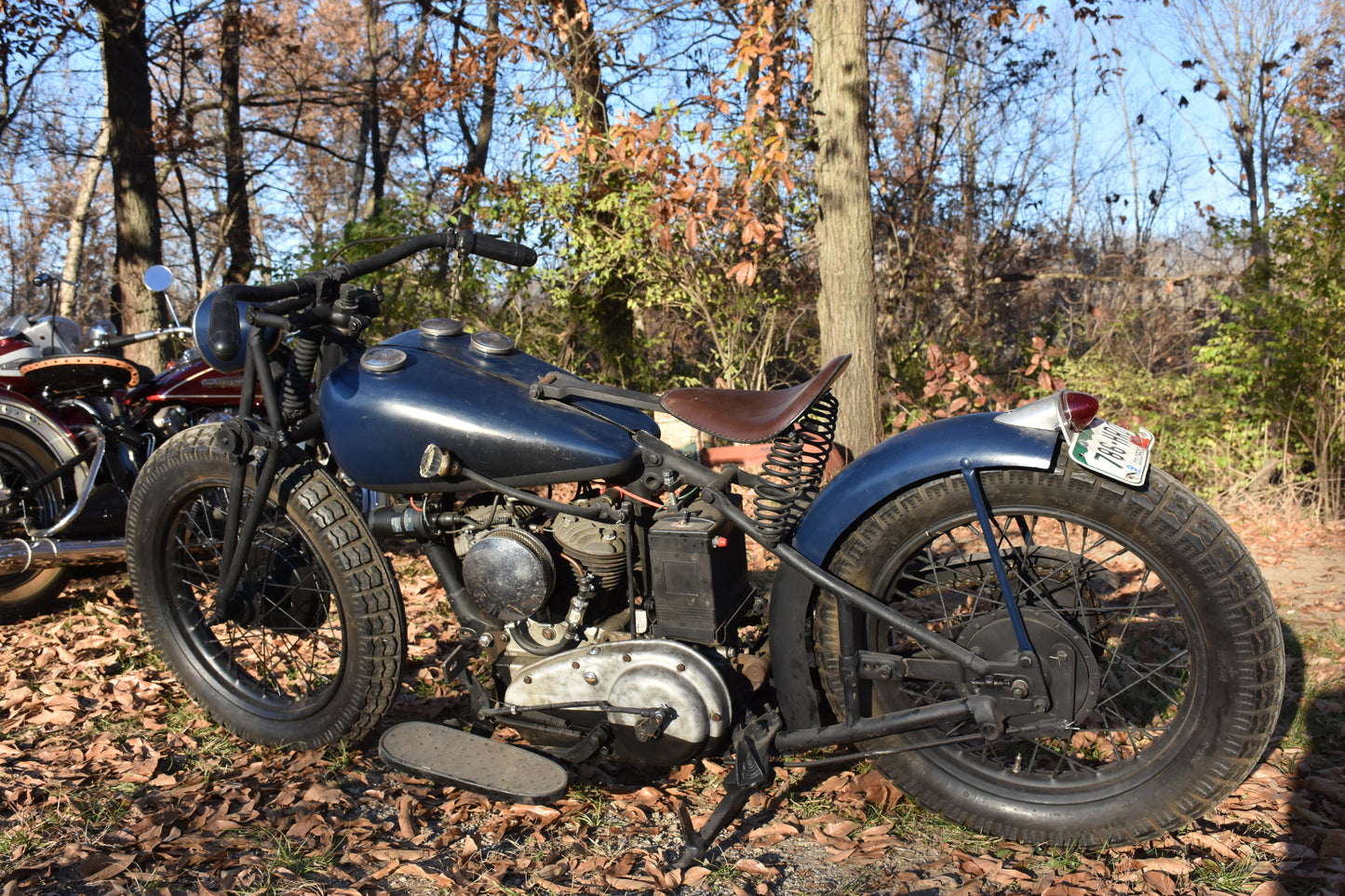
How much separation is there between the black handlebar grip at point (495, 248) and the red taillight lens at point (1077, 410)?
1.62 metres

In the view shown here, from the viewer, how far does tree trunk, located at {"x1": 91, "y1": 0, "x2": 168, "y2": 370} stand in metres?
8.10

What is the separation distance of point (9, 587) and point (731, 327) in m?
5.16

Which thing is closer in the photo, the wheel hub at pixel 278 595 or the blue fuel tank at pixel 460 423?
the blue fuel tank at pixel 460 423

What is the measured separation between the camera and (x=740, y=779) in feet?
7.69

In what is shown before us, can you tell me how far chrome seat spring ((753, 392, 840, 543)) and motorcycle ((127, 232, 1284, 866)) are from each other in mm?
10

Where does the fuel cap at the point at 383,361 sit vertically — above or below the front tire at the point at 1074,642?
above

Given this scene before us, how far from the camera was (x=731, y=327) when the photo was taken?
7.48 m

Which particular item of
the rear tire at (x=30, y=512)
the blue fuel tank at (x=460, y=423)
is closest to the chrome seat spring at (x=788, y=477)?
the blue fuel tank at (x=460, y=423)

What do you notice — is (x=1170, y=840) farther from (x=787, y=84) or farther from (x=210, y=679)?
(x=787, y=84)

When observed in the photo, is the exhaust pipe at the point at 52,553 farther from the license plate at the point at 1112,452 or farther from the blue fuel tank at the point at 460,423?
the license plate at the point at 1112,452

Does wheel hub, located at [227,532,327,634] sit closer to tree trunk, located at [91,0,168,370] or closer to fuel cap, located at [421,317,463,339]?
fuel cap, located at [421,317,463,339]

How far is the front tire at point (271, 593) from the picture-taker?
2693mm

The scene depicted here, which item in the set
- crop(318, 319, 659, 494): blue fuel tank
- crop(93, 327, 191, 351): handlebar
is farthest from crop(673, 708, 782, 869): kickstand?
crop(93, 327, 191, 351): handlebar

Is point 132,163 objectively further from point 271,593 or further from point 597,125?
point 271,593
